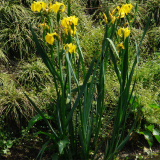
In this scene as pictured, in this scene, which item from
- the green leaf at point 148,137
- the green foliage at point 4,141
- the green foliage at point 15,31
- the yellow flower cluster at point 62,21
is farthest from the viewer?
the green foliage at point 15,31

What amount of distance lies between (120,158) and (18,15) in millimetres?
2567

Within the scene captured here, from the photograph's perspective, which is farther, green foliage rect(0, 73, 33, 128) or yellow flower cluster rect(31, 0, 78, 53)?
green foliage rect(0, 73, 33, 128)

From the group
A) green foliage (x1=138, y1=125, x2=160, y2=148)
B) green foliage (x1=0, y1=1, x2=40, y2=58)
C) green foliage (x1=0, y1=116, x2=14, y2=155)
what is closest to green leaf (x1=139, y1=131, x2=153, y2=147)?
green foliage (x1=138, y1=125, x2=160, y2=148)

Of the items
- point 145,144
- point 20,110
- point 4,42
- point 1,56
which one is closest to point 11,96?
point 20,110

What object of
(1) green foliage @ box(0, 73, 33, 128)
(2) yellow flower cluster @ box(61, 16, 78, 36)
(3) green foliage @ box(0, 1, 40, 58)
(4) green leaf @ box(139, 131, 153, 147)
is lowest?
(4) green leaf @ box(139, 131, 153, 147)

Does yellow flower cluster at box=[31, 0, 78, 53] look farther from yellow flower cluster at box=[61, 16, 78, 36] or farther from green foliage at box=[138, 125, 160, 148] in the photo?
green foliage at box=[138, 125, 160, 148]

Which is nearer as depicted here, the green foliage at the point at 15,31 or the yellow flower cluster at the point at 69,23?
the yellow flower cluster at the point at 69,23

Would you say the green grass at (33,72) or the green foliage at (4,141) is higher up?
the green grass at (33,72)

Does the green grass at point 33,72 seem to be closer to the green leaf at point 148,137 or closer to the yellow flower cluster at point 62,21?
the green leaf at point 148,137

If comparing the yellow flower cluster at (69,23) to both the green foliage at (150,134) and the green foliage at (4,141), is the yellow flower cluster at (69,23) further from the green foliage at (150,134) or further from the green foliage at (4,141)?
the green foliage at (150,134)

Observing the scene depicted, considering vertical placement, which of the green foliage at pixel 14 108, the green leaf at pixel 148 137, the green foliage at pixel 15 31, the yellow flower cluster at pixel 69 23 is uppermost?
the yellow flower cluster at pixel 69 23

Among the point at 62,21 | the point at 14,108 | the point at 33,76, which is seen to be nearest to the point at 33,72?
the point at 33,76

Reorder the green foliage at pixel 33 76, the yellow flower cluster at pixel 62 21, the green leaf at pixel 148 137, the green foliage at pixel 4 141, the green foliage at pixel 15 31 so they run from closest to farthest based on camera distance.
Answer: the yellow flower cluster at pixel 62 21 → the green foliage at pixel 4 141 → the green leaf at pixel 148 137 → the green foliage at pixel 33 76 → the green foliage at pixel 15 31

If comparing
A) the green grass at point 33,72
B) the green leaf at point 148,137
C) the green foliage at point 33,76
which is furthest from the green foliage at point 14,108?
the green leaf at point 148,137
